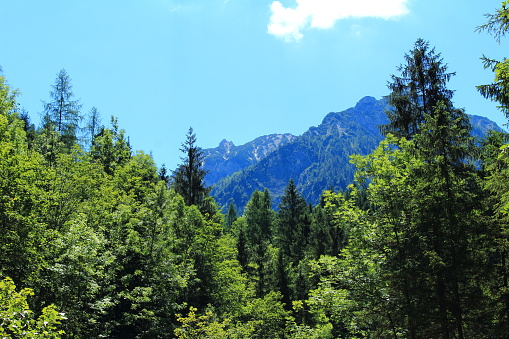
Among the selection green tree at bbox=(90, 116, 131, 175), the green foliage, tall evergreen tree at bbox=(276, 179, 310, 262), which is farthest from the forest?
tall evergreen tree at bbox=(276, 179, 310, 262)

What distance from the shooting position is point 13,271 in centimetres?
1323

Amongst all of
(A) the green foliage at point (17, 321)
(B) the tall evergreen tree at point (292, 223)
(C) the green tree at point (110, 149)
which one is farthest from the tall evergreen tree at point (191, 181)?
(A) the green foliage at point (17, 321)

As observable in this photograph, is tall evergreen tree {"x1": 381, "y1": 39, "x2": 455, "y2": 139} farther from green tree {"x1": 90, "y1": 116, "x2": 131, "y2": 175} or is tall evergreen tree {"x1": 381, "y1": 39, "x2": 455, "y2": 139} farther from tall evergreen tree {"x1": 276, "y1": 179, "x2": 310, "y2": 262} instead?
tall evergreen tree {"x1": 276, "y1": 179, "x2": 310, "y2": 262}

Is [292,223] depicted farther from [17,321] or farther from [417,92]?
[17,321]

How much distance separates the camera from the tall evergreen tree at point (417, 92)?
1703cm

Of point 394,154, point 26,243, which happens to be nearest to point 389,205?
point 394,154

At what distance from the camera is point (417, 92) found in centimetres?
1745

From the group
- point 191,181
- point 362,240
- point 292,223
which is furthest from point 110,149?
point 292,223

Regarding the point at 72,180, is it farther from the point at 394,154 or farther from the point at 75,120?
the point at 75,120

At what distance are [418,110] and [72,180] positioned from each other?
18539 mm

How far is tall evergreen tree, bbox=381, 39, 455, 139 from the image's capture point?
17.0 metres

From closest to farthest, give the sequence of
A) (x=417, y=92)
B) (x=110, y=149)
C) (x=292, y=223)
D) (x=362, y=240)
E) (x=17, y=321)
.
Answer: (x=17, y=321), (x=362, y=240), (x=417, y=92), (x=110, y=149), (x=292, y=223)

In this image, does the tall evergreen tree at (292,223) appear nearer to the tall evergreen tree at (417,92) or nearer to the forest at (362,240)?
the forest at (362,240)

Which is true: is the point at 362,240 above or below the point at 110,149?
below
